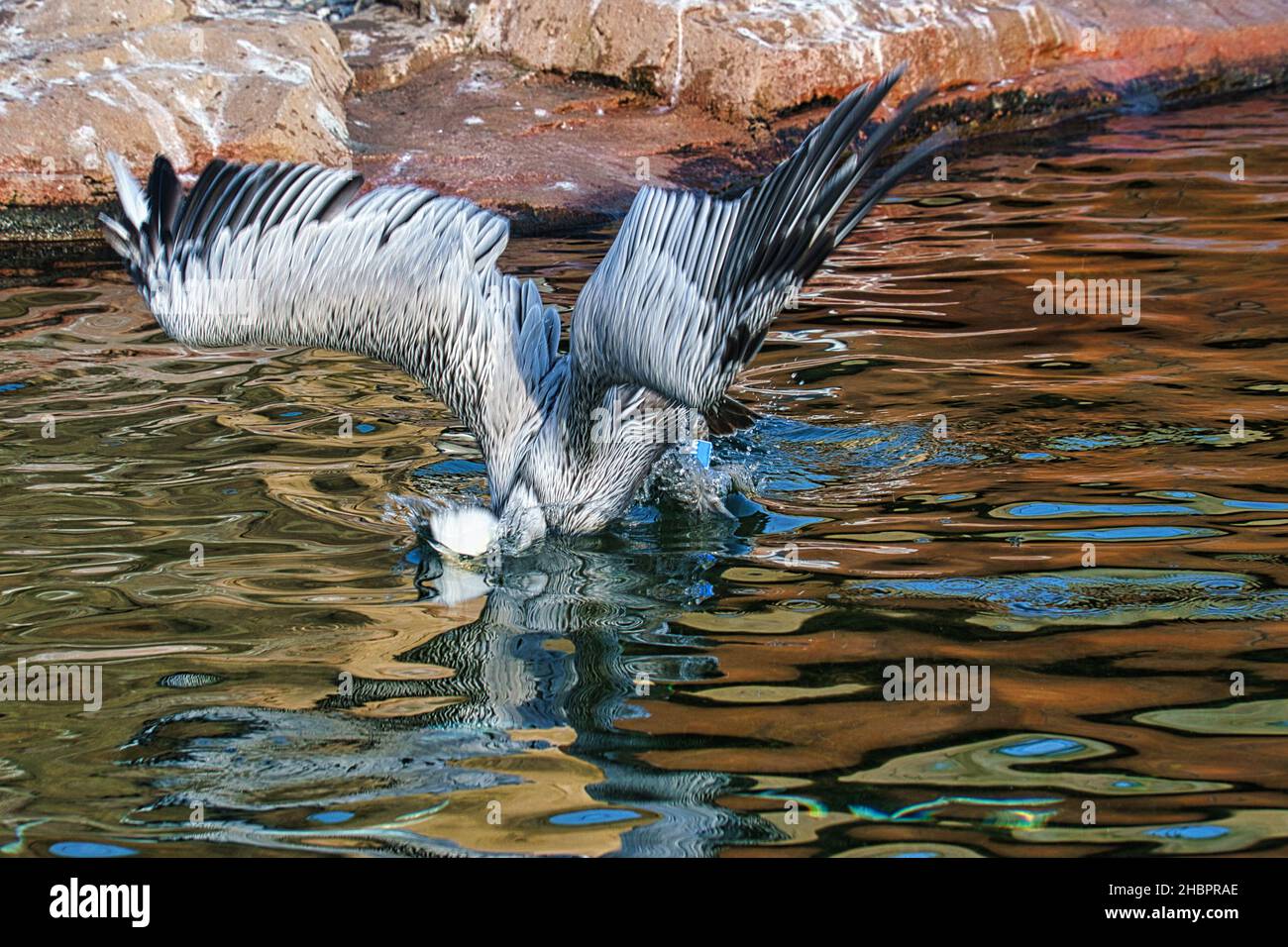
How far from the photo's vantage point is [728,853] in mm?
3109

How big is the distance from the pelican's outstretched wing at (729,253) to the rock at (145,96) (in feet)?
18.0

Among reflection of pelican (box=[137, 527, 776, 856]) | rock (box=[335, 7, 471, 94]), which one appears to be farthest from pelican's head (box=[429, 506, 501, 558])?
rock (box=[335, 7, 471, 94])

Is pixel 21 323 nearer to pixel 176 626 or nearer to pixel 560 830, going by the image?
pixel 176 626

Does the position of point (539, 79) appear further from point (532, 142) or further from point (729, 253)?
point (729, 253)

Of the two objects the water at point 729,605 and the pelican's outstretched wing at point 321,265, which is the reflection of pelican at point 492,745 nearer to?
the water at point 729,605

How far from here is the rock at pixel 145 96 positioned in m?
8.69

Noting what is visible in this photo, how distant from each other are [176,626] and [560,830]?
1.74m

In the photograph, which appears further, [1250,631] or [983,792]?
[1250,631]

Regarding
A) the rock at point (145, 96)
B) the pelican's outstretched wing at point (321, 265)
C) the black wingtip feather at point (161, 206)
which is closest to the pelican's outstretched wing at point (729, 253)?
→ the pelican's outstretched wing at point (321, 265)

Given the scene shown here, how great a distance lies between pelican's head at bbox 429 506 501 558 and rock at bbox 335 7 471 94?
21.4ft

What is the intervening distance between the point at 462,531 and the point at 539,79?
22.2ft

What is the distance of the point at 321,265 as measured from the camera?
5199 mm
